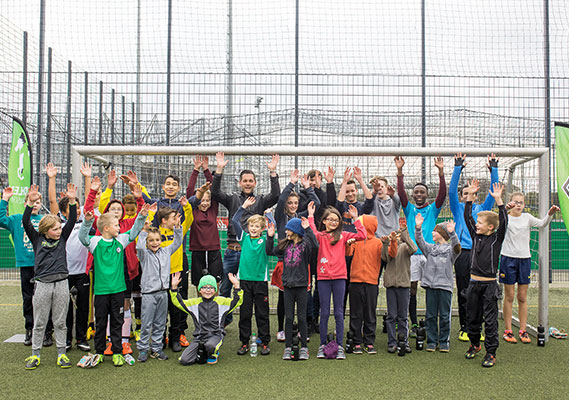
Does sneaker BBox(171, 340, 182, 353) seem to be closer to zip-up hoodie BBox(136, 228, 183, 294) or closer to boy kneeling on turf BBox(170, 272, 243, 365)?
boy kneeling on turf BBox(170, 272, 243, 365)

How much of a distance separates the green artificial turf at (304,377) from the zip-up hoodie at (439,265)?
0.70 meters

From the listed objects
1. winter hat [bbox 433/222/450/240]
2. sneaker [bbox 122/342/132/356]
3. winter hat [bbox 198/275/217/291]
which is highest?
winter hat [bbox 433/222/450/240]

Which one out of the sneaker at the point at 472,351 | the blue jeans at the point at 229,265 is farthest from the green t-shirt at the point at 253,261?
the sneaker at the point at 472,351

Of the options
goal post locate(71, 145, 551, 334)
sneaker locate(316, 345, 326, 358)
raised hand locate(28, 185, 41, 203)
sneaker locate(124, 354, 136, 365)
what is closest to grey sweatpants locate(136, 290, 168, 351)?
sneaker locate(124, 354, 136, 365)

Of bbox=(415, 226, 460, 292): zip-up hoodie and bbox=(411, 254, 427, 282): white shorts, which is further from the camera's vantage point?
bbox=(411, 254, 427, 282): white shorts

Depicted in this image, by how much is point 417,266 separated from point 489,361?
1.17m

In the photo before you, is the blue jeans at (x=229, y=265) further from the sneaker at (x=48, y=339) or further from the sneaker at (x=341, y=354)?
the sneaker at (x=48, y=339)

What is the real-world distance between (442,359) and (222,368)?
211cm

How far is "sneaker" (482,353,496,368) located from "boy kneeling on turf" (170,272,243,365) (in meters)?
2.37

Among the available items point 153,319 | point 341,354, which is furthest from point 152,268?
point 341,354

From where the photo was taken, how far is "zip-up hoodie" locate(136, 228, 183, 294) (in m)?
4.50

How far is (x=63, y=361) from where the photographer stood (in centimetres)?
426

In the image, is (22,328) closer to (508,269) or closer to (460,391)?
(460,391)

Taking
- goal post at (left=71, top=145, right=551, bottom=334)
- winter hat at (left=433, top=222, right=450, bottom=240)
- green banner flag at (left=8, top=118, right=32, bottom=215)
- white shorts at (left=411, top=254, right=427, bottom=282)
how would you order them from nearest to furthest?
winter hat at (left=433, top=222, right=450, bottom=240) → white shorts at (left=411, top=254, right=427, bottom=282) → goal post at (left=71, top=145, right=551, bottom=334) → green banner flag at (left=8, top=118, right=32, bottom=215)
